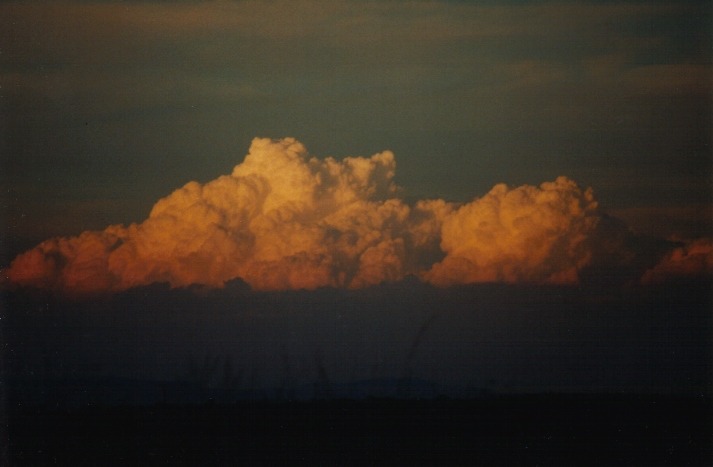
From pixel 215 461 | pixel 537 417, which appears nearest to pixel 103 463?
pixel 215 461

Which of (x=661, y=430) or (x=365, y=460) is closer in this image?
(x=365, y=460)

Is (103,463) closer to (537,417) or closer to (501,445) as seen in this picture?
(501,445)

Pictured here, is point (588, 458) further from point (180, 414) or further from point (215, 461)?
point (180, 414)

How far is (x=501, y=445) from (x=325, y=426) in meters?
11.0

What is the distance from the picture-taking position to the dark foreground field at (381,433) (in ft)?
162

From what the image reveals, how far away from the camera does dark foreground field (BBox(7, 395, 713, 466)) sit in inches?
1949

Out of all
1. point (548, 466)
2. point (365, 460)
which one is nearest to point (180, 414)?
point (365, 460)

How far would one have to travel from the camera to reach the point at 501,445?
174 feet

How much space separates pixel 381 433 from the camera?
5716 centimetres

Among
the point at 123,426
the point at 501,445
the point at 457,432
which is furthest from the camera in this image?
the point at 123,426

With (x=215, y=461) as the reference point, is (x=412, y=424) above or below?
below

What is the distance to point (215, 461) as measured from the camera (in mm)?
48125

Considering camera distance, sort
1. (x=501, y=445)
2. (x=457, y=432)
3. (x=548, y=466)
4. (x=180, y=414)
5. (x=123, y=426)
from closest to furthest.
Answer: (x=548, y=466) → (x=501, y=445) → (x=457, y=432) → (x=123, y=426) → (x=180, y=414)

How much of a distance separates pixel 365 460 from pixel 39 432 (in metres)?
20.8
